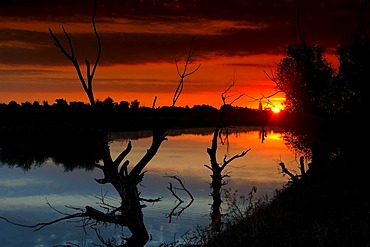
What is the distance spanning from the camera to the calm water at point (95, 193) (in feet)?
114

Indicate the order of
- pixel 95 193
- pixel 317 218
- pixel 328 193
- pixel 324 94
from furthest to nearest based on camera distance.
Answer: pixel 95 193
pixel 324 94
pixel 328 193
pixel 317 218

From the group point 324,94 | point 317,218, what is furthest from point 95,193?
point 317,218

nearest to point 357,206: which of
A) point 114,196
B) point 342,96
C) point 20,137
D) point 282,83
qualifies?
point 342,96

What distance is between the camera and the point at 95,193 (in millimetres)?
49281

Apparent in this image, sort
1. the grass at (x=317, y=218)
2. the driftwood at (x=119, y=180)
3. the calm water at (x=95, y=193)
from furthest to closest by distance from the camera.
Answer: the calm water at (x=95, y=193)
the driftwood at (x=119, y=180)
the grass at (x=317, y=218)

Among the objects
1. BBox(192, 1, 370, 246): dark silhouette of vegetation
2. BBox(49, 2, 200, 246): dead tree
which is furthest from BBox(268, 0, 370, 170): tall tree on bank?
A: BBox(49, 2, 200, 246): dead tree

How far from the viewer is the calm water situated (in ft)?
114

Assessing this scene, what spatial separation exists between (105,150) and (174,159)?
55.4 meters

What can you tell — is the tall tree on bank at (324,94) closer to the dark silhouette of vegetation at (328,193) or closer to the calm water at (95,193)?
the dark silhouette of vegetation at (328,193)

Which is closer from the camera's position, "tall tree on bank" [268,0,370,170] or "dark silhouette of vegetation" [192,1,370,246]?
"dark silhouette of vegetation" [192,1,370,246]

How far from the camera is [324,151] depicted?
674 inches

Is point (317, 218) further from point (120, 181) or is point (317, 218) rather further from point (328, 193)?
point (120, 181)

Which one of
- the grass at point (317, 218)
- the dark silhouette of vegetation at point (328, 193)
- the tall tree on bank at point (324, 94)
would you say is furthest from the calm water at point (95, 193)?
the grass at point (317, 218)

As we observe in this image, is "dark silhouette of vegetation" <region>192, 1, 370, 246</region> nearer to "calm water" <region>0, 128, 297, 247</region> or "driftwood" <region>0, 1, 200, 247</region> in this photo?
"driftwood" <region>0, 1, 200, 247</region>
